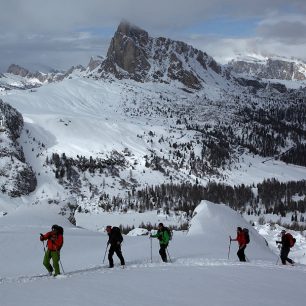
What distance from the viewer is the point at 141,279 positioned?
29.1 meters

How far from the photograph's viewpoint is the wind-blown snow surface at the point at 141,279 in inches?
920

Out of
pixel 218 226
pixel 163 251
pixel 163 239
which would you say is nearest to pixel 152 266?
pixel 163 251

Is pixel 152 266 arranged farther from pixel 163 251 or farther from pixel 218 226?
pixel 218 226

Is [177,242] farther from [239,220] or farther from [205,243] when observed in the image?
[239,220]

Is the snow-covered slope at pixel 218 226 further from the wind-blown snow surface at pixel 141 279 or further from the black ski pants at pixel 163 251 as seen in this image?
the black ski pants at pixel 163 251

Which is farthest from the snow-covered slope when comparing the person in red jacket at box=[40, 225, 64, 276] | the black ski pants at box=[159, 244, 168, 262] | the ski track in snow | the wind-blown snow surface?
Result: the person in red jacket at box=[40, 225, 64, 276]

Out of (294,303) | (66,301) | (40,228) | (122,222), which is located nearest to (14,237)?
(40,228)

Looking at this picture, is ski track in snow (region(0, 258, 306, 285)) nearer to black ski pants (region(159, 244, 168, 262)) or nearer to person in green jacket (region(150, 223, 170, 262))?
black ski pants (region(159, 244, 168, 262))

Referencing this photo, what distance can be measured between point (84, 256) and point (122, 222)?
143 meters

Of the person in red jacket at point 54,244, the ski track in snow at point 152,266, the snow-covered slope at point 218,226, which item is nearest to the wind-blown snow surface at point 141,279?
the ski track in snow at point 152,266

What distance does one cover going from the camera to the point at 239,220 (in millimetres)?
75750

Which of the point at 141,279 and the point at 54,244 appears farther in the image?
the point at 54,244

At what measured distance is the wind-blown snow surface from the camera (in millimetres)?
23375

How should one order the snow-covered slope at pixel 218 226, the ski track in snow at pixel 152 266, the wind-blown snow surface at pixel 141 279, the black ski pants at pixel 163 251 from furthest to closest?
the snow-covered slope at pixel 218 226 → the black ski pants at pixel 163 251 → the ski track in snow at pixel 152 266 → the wind-blown snow surface at pixel 141 279
